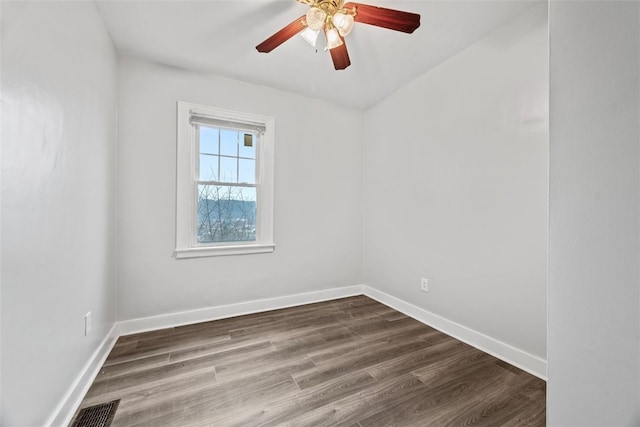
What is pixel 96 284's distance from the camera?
1.82 meters

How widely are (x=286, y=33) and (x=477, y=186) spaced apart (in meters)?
1.84

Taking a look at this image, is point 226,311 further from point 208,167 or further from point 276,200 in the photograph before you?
point 208,167

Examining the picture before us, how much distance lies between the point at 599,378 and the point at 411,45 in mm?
2377

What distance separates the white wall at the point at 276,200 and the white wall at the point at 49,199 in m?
0.47

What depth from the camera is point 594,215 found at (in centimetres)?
65

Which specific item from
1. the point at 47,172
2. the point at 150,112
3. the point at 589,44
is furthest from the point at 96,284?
the point at 589,44

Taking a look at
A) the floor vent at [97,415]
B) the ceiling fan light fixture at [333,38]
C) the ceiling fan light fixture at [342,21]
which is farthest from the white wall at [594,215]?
the floor vent at [97,415]

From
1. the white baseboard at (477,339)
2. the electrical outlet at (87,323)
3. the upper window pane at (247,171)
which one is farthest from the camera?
the upper window pane at (247,171)

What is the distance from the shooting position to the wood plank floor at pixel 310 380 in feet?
4.61

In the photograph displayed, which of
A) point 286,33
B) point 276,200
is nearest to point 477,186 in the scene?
point 286,33

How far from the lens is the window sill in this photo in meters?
2.54

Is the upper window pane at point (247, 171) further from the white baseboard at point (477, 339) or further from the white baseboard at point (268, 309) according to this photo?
the white baseboard at point (477, 339)

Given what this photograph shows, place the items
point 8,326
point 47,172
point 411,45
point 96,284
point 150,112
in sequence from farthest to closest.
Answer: point 150,112, point 411,45, point 96,284, point 47,172, point 8,326

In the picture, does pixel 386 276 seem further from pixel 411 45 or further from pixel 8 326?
pixel 8 326
